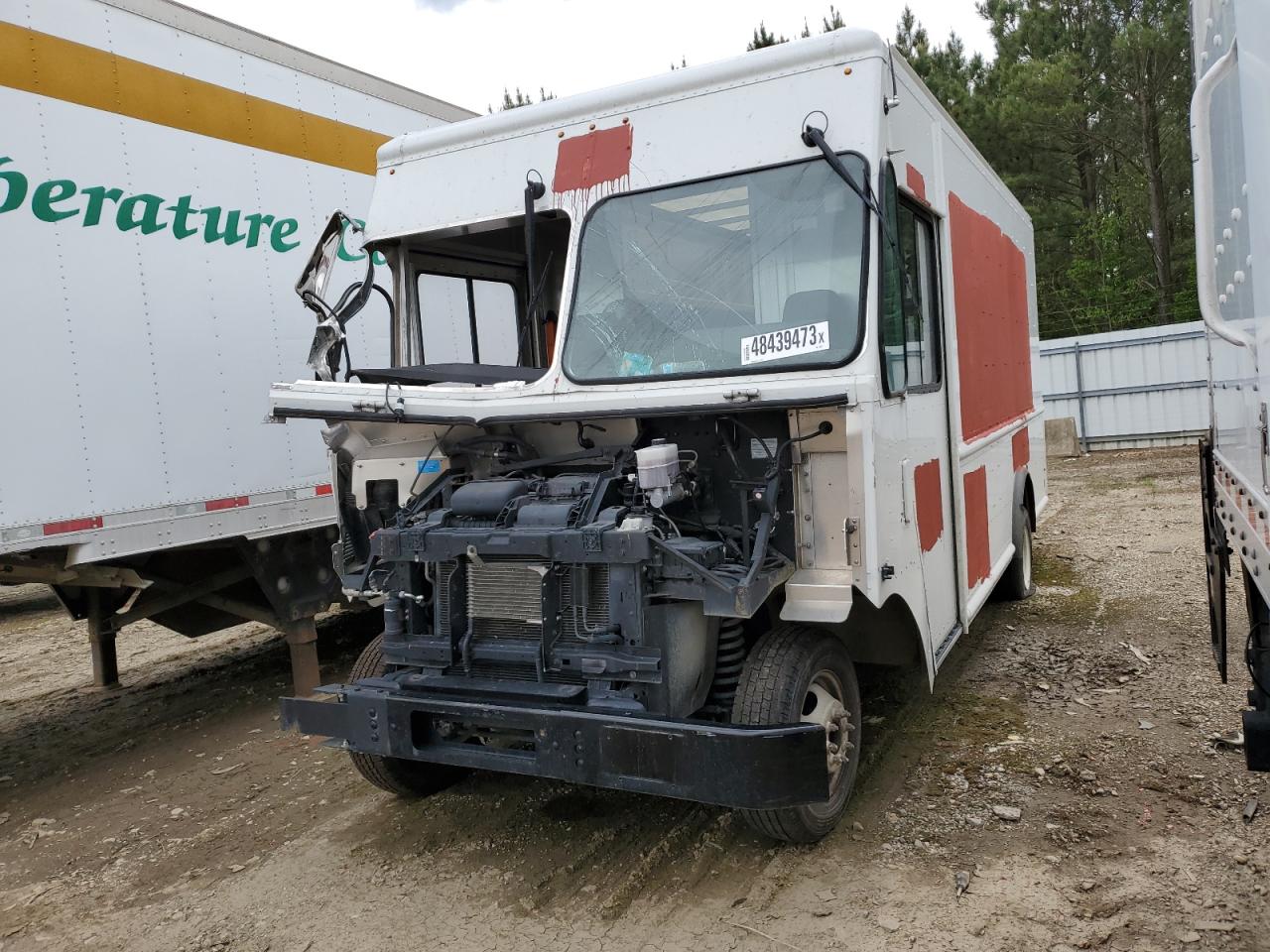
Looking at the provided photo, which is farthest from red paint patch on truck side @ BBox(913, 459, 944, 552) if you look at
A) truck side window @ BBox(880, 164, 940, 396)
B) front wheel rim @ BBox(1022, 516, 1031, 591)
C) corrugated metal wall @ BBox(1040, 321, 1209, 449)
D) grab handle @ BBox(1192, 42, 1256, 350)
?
corrugated metal wall @ BBox(1040, 321, 1209, 449)

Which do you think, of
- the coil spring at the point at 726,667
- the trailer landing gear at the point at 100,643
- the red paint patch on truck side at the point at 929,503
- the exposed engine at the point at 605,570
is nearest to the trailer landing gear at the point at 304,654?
the trailer landing gear at the point at 100,643

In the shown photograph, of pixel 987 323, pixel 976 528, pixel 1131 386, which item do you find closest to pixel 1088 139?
pixel 1131 386

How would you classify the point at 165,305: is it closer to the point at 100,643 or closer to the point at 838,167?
the point at 100,643

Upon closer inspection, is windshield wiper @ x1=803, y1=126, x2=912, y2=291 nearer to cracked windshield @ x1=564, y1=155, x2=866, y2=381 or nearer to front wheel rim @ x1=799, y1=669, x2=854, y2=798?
cracked windshield @ x1=564, y1=155, x2=866, y2=381

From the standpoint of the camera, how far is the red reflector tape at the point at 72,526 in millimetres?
4449

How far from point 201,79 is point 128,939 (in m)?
4.36

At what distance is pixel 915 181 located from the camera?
4.12 m

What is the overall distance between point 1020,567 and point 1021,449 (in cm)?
86

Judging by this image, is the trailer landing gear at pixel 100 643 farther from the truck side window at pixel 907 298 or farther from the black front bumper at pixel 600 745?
the truck side window at pixel 907 298

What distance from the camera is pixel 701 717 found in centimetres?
363

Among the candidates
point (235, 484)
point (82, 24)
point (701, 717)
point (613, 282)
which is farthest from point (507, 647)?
point (82, 24)

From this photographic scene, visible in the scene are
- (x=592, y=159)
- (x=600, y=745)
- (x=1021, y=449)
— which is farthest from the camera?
(x=1021, y=449)

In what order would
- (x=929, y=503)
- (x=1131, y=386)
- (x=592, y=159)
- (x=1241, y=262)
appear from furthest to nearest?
1. (x=1131, y=386)
2. (x=929, y=503)
3. (x=592, y=159)
4. (x=1241, y=262)

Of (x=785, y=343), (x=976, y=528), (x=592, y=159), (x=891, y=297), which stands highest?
(x=592, y=159)
